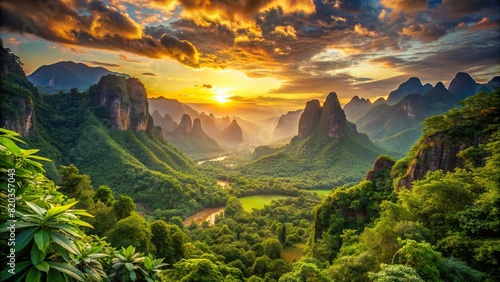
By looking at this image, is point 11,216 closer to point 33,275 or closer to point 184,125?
point 33,275

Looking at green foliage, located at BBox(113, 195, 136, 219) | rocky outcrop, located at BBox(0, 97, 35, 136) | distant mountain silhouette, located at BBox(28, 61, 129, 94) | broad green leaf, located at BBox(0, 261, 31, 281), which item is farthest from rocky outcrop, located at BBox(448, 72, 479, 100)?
rocky outcrop, located at BBox(0, 97, 35, 136)

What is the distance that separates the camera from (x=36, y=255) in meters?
2.24

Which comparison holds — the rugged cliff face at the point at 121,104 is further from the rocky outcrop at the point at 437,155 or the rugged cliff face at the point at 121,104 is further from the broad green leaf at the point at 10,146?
the broad green leaf at the point at 10,146

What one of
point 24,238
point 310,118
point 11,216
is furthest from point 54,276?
point 310,118

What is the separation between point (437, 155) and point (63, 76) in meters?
132

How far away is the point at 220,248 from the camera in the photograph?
97.7 ft

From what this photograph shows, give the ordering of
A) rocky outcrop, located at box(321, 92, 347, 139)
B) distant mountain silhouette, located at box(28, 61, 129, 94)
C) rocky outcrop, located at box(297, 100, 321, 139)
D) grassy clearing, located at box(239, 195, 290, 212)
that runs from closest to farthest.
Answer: grassy clearing, located at box(239, 195, 290, 212) → distant mountain silhouette, located at box(28, 61, 129, 94) → rocky outcrop, located at box(321, 92, 347, 139) → rocky outcrop, located at box(297, 100, 321, 139)

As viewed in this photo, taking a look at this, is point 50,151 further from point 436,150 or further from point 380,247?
point 436,150

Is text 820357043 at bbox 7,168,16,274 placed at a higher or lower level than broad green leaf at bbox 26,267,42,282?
higher

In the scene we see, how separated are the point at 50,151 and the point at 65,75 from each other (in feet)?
247

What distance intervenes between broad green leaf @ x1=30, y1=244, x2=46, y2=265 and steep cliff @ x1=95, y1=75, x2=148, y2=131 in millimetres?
78164

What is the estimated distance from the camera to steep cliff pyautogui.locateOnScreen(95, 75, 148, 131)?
71.0m

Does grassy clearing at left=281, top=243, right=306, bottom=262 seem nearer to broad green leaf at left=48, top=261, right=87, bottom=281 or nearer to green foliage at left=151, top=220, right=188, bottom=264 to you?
green foliage at left=151, top=220, right=188, bottom=264

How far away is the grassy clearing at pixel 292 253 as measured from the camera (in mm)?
30938
